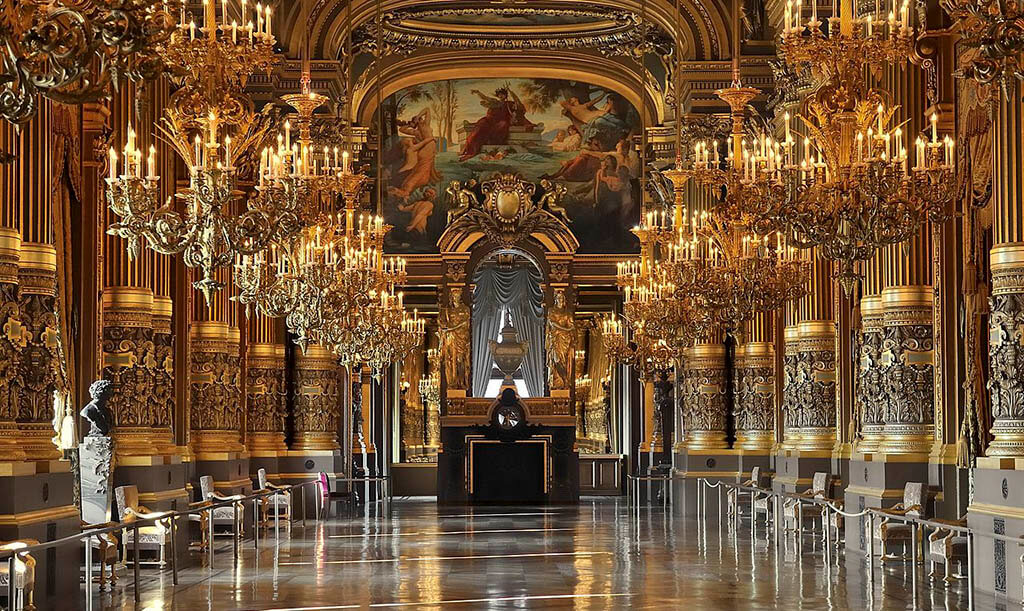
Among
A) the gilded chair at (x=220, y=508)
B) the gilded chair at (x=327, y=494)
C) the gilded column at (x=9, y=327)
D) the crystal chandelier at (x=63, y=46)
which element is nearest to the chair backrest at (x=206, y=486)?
the gilded chair at (x=220, y=508)

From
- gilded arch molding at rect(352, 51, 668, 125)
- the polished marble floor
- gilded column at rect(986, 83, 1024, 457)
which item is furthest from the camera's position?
gilded arch molding at rect(352, 51, 668, 125)

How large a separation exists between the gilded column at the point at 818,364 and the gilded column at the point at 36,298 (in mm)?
13077

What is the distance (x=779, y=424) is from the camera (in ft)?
91.8

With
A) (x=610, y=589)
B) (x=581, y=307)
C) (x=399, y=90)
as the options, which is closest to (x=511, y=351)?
(x=581, y=307)

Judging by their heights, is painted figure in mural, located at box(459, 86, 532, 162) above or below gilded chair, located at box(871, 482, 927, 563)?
above

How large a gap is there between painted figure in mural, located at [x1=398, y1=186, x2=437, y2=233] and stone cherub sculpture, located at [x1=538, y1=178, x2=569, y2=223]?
9.75 ft

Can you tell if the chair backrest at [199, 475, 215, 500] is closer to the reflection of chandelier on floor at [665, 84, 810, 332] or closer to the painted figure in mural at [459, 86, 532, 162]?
the reflection of chandelier on floor at [665, 84, 810, 332]

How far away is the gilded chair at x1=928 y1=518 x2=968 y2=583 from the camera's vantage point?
1628 cm

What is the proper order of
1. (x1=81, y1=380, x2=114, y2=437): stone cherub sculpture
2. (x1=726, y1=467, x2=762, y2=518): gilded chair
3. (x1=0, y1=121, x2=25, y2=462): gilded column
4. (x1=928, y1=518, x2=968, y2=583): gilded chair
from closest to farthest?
(x1=0, y1=121, x2=25, y2=462): gilded column
(x1=928, y1=518, x2=968, y2=583): gilded chair
(x1=81, y1=380, x2=114, y2=437): stone cherub sculpture
(x1=726, y1=467, x2=762, y2=518): gilded chair

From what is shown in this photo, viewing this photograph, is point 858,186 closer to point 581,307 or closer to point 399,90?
point 399,90

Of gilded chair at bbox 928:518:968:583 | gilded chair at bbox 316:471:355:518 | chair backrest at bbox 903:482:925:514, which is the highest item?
chair backrest at bbox 903:482:925:514

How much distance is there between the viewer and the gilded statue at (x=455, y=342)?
4069 cm

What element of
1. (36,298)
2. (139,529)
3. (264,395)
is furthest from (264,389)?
(36,298)

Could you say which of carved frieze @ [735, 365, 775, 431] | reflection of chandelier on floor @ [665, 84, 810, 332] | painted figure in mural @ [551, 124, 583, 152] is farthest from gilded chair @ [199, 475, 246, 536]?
painted figure in mural @ [551, 124, 583, 152]
